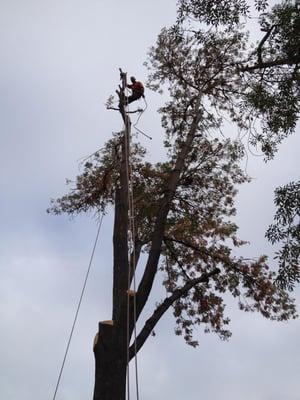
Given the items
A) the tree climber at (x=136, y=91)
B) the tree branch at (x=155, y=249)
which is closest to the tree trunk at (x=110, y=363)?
the tree branch at (x=155, y=249)

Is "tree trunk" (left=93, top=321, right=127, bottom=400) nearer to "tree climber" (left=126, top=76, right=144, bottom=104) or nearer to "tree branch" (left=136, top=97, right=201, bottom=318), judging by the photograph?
"tree branch" (left=136, top=97, right=201, bottom=318)

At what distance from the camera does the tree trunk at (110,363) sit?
16.1 feet

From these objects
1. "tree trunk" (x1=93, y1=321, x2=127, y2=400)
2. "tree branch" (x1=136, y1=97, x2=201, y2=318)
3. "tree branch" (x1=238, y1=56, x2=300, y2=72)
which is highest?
"tree branch" (x1=238, y1=56, x2=300, y2=72)

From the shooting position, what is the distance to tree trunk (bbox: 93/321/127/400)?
16.1ft

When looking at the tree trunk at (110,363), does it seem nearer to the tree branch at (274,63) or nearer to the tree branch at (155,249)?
the tree branch at (155,249)

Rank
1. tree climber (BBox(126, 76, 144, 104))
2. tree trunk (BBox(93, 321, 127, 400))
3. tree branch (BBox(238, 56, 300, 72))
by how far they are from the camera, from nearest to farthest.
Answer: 1. tree trunk (BBox(93, 321, 127, 400))
2. tree branch (BBox(238, 56, 300, 72))
3. tree climber (BBox(126, 76, 144, 104))

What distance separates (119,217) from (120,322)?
1.74 m

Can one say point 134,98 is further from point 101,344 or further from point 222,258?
point 101,344

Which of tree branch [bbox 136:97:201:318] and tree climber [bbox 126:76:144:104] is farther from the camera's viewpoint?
tree climber [bbox 126:76:144:104]

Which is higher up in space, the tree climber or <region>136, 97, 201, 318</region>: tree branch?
the tree climber

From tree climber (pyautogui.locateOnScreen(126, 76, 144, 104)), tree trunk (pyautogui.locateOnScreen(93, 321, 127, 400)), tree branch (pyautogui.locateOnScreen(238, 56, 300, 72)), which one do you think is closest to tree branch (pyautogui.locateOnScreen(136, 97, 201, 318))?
tree trunk (pyautogui.locateOnScreen(93, 321, 127, 400))

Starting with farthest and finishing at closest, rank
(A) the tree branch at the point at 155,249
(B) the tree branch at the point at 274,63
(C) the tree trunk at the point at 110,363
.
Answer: (B) the tree branch at the point at 274,63, (A) the tree branch at the point at 155,249, (C) the tree trunk at the point at 110,363

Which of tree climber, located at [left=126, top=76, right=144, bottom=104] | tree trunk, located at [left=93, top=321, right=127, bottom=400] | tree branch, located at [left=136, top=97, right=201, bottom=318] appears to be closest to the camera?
tree trunk, located at [left=93, top=321, right=127, bottom=400]

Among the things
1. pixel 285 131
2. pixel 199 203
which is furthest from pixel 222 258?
pixel 285 131
